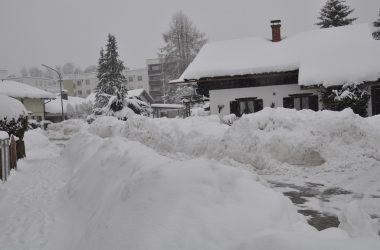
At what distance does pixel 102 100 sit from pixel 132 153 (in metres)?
33.7

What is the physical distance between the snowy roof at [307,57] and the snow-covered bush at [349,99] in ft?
2.02

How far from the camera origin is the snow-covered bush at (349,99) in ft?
56.7

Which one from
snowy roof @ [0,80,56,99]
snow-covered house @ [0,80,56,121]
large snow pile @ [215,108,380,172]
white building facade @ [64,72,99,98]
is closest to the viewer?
large snow pile @ [215,108,380,172]

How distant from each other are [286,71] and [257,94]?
2.08 meters

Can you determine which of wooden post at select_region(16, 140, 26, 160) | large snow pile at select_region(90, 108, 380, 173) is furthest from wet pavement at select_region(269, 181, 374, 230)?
wooden post at select_region(16, 140, 26, 160)

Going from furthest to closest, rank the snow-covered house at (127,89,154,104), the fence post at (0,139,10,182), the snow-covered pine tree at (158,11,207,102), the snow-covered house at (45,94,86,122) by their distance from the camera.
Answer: the snow-covered house at (45,94,86,122) < the snow-covered house at (127,89,154,104) < the snow-covered pine tree at (158,11,207,102) < the fence post at (0,139,10,182)

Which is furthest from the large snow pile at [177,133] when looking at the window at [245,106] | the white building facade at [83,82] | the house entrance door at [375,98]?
the white building facade at [83,82]

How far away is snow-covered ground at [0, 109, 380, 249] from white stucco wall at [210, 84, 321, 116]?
8.06m

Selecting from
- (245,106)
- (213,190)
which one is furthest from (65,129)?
(213,190)

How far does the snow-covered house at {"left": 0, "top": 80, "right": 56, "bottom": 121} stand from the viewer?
1631 inches

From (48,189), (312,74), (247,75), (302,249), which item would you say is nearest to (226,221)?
(302,249)

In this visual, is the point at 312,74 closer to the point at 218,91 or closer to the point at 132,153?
the point at 218,91

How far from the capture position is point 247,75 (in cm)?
2147

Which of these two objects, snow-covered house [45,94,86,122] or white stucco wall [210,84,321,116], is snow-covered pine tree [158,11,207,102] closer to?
snow-covered house [45,94,86,122]
